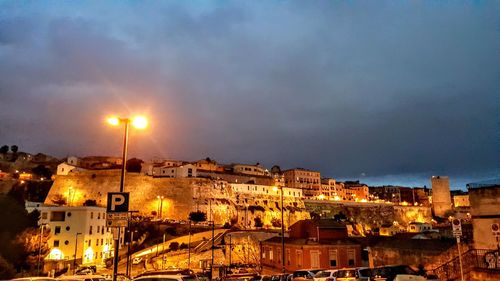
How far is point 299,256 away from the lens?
36.9 meters

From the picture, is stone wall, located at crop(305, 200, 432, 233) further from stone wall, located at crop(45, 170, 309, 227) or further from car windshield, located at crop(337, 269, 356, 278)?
car windshield, located at crop(337, 269, 356, 278)

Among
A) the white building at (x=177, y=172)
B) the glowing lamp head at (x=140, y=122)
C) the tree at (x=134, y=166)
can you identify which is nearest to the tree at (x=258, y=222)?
the white building at (x=177, y=172)

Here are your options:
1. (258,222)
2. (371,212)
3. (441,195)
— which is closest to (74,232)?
(258,222)

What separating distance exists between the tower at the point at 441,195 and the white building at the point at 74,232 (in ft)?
415

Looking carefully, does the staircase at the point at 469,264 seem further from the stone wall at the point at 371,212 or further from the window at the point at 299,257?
the stone wall at the point at 371,212

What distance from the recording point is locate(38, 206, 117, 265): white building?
61.9 meters

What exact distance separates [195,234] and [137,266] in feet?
50.7

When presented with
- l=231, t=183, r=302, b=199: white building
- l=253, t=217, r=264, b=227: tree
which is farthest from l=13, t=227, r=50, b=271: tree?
l=231, t=183, r=302, b=199: white building

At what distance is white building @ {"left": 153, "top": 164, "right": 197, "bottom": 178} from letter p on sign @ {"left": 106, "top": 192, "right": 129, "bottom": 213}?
84969 millimetres

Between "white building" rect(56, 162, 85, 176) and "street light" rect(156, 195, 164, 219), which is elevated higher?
"white building" rect(56, 162, 85, 176)

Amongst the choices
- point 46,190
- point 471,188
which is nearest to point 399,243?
point 471,188

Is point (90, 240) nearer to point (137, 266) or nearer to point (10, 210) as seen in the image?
point (137, 266)

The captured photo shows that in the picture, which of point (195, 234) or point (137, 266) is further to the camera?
point (195, 234)

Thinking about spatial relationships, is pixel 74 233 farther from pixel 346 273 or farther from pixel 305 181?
pixel 305 181
